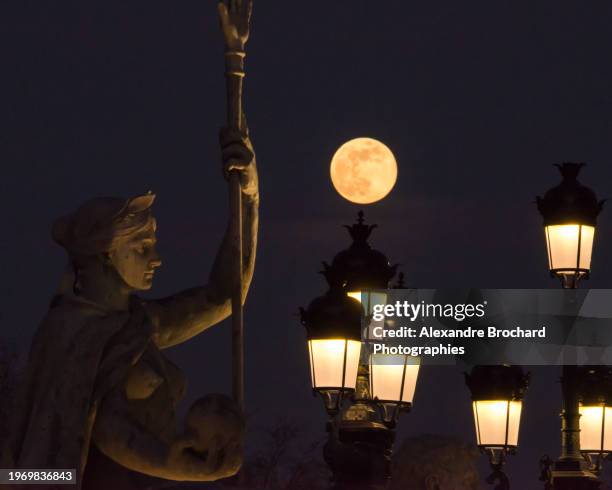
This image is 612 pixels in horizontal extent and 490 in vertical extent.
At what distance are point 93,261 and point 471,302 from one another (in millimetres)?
14567

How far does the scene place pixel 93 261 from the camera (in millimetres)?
9664

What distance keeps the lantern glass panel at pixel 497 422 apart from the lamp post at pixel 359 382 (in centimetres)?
179

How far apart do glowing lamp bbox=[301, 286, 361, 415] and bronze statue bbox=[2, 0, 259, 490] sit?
27.1 ft

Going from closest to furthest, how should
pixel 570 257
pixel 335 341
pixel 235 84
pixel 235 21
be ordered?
pixel 235 84
pixel 235 21
pixel 335 341
pixel 570 257

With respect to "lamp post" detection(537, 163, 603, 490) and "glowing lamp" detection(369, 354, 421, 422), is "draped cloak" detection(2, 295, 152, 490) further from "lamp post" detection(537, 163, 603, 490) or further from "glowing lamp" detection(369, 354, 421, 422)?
"lamp post" detection(537, 163, 603, 490)

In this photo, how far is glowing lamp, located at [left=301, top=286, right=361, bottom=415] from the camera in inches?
714

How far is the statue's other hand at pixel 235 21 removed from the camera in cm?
998

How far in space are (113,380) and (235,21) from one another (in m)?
1.66

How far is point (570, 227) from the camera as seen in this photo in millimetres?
20938

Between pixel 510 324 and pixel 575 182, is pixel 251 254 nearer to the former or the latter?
pixel 575 182

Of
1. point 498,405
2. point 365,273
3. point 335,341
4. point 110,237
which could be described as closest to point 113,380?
point 110,237

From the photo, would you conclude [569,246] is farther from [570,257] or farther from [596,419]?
[596,419]

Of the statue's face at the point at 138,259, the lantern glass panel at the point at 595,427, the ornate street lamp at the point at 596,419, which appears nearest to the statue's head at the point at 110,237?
the statue's face at the point at 138,259

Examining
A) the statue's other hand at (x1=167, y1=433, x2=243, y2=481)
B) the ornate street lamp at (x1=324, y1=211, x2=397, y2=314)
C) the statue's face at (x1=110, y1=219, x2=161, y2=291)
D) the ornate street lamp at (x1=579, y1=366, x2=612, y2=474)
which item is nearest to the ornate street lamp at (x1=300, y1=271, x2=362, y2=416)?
the ornate street lamp at (x1=324, y1=211, x2=397, y2=314)
